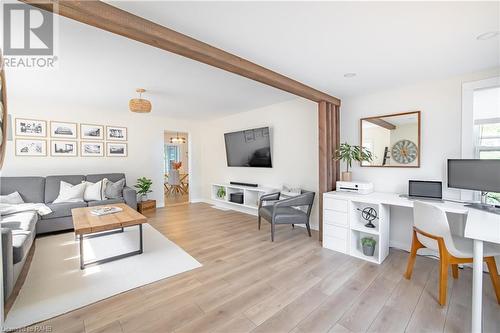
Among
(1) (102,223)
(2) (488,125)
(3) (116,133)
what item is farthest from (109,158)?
(2) (488,125)

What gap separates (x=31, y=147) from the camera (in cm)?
416

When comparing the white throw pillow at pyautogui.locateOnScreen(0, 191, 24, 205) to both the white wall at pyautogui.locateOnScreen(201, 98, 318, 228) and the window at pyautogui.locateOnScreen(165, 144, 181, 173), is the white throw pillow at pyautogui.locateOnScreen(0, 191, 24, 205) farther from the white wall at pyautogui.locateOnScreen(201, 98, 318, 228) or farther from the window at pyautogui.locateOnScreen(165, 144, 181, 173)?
the window at pyautogui.locateOnScreen(165, 144, 181, 173)

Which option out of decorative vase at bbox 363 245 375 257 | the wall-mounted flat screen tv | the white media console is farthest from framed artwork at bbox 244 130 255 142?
decorative vase at bbox 363 245 375 257

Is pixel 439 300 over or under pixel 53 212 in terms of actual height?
under

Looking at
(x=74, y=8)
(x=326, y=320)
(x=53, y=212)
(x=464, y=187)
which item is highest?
(x=74, y=8)

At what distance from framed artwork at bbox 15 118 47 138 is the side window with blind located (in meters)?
6.78

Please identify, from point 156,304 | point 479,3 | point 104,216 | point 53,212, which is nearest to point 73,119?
point 53,212

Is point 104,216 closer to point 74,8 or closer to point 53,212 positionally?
point 53,212

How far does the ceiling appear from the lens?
1523 millimetres

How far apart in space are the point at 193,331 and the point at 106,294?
982mm

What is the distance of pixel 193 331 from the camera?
1.56 metres

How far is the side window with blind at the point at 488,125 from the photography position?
7.95 ft

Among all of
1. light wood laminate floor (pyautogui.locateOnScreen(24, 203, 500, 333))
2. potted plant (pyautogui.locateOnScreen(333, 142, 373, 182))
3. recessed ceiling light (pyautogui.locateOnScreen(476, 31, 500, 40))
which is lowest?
light wood laminate floor (pyautogui.locateOnScreen(24, 203, 500, 333))

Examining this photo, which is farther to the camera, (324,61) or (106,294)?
(324,61)
